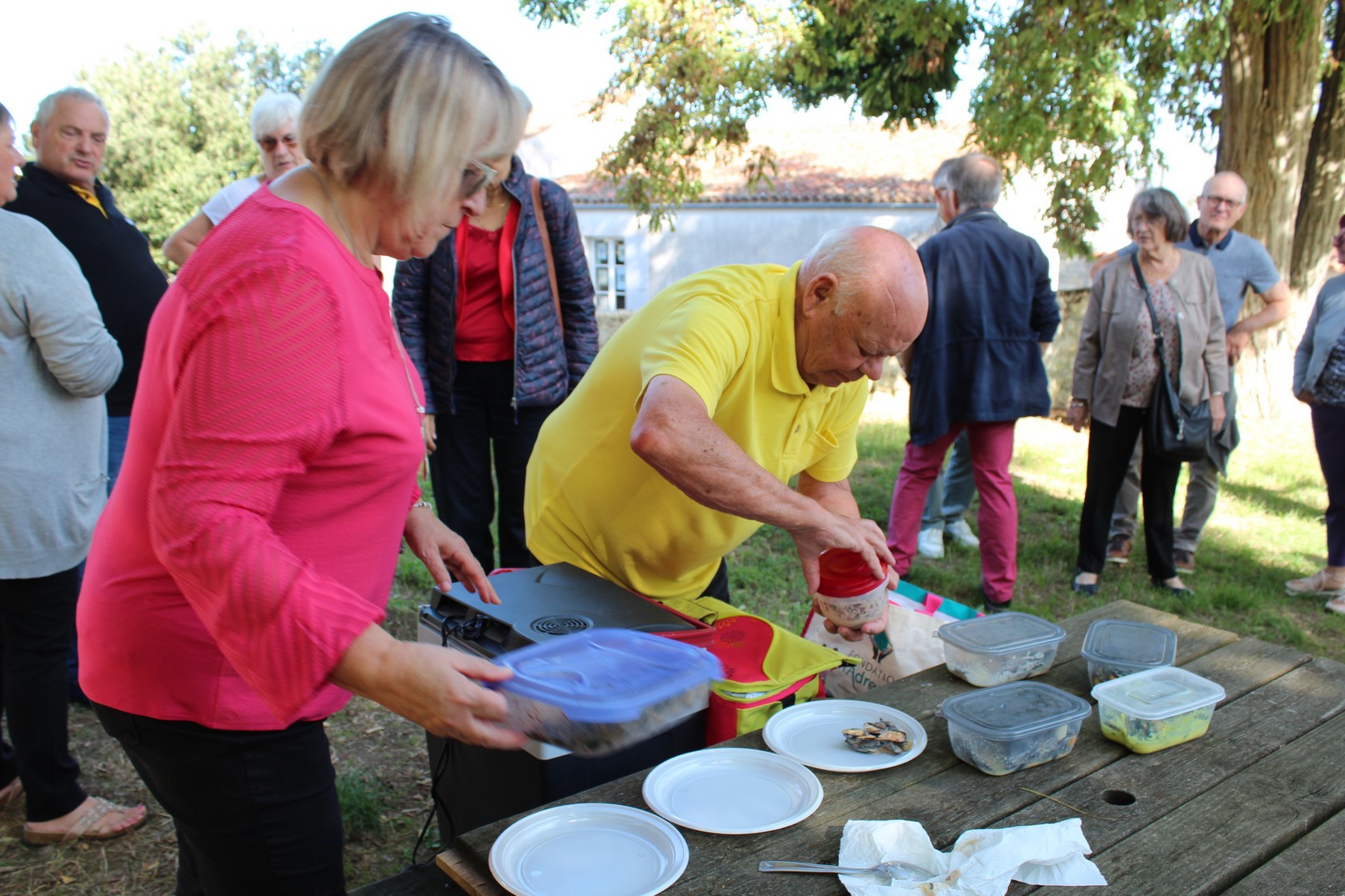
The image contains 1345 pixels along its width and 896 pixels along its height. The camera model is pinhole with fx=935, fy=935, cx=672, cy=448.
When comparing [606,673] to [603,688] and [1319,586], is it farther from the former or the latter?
[1319,586]

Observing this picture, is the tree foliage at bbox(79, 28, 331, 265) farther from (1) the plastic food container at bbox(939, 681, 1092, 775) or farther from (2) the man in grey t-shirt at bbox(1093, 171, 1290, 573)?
(1) the plastic food container at bbox(939, 681, 1092, 775)

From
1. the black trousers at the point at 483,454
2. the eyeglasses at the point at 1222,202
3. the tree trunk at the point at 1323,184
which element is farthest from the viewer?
the tree trunk at the point at 1323,184

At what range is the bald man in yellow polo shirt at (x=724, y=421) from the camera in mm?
1812

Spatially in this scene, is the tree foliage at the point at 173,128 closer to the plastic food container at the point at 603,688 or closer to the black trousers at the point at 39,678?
the black trousers at the point at 39,678

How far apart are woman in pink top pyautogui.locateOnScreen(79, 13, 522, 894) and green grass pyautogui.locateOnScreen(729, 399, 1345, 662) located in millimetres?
3106

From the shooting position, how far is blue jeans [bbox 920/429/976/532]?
17.7 feet

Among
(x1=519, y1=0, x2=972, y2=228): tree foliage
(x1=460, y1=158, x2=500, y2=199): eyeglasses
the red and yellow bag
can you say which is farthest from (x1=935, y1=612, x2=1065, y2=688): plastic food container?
(x1=519, y1=0, x2=972, y2=228): tree foliage

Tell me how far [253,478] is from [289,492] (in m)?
0.12

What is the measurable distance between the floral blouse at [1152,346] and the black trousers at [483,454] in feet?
9.24

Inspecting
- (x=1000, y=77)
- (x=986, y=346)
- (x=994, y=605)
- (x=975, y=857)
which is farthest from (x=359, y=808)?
(x=1000, y=77)

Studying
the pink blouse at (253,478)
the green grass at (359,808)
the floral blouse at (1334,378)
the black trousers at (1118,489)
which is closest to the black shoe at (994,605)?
the black trousers at (1118,489)

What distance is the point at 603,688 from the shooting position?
3.90 feet

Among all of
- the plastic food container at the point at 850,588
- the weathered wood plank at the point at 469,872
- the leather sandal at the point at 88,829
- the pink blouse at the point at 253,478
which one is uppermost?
the pink blouse at the point at 253,478

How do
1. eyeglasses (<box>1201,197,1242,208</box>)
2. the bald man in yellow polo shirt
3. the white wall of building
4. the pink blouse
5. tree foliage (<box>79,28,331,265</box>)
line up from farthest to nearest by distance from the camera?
tree foliage (<box>79,28,331,265</box>) < the white wall of building < eyeglasses (<box>1201,197,1242,208</box>) < the bald man in yellow polo shirt < the pink blouse
